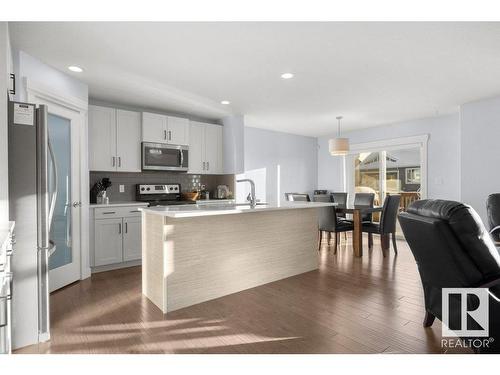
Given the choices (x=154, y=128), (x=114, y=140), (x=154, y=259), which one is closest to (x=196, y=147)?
(x=154, y=128)

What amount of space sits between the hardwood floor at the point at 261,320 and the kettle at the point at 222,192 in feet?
7.03

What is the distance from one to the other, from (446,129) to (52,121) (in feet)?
20.2

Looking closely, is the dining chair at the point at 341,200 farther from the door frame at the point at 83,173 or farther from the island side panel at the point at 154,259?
the door frame at the point at 83,173

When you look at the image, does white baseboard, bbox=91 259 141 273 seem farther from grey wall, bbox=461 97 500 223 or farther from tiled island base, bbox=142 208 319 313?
grey wall, bbox=461 97 500 223

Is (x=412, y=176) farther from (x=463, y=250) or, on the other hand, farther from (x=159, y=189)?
(x=463, y=250)

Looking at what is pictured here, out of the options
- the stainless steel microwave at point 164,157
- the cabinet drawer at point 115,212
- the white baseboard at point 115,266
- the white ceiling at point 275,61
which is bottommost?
the white baseboard at point 115,266

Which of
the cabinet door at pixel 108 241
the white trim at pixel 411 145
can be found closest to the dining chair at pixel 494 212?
the white trim at pixel 411 145

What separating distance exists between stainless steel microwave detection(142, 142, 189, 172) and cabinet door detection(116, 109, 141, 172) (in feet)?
0.36

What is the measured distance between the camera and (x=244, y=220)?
9.83 ft

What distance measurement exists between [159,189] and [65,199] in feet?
5.08

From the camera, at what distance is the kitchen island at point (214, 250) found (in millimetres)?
2498

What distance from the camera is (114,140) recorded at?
4086mm
